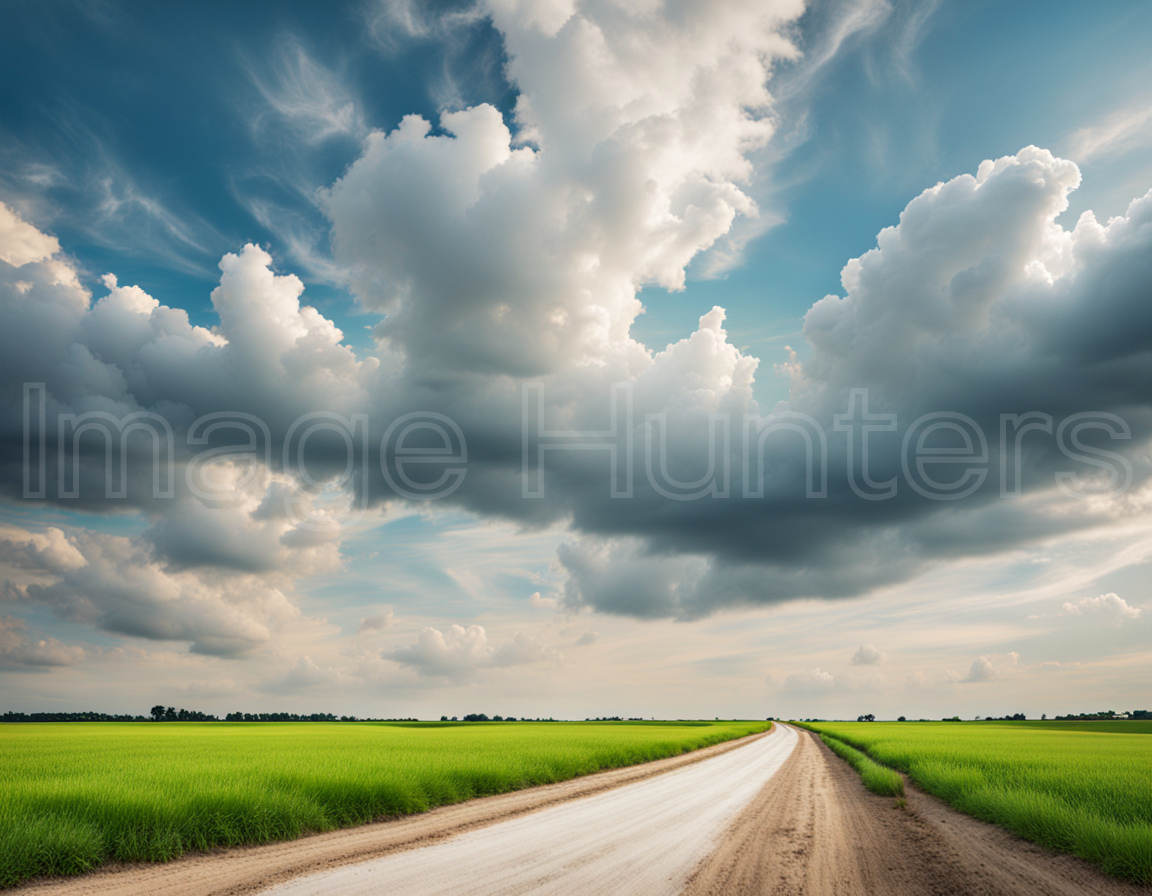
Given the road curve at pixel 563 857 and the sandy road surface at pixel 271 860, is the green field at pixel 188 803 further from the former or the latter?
the road curve at pixel 563 857

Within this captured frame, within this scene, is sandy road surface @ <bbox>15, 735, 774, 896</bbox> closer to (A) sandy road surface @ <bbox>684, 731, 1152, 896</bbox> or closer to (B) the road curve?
(B) the road curve

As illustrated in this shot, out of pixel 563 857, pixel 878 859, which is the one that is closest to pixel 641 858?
pixel 563 857

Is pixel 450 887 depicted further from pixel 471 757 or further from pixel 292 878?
pixel 471 757

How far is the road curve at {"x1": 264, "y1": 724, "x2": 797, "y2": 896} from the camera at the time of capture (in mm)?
8852

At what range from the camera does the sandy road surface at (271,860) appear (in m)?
8.96

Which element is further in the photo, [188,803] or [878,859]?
[188,803]

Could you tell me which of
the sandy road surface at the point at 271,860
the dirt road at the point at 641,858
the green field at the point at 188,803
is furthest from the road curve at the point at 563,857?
the green field at the point at 188,803

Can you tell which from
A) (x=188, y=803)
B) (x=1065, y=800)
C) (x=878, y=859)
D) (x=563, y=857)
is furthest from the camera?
(x=1065, y=800)

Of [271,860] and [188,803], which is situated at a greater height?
[188,803]

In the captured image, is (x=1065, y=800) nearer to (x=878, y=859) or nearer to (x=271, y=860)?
(x=878, y=859)

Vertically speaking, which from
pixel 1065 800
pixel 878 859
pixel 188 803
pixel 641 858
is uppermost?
pixel 188 803

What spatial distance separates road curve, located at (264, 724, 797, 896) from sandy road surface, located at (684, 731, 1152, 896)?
643mm

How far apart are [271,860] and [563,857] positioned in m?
5.16

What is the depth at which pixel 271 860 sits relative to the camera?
10.6 metres
